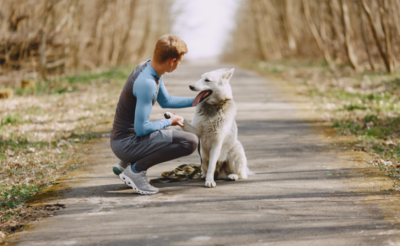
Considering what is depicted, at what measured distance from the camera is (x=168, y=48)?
4730 mm

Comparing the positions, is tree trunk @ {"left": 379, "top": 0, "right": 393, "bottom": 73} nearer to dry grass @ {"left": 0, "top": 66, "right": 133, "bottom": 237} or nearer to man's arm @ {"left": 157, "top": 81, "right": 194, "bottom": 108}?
dry grass @ {"left": 0, "top": 66, "right": 133, "bottom": 237}

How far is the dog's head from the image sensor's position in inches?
201

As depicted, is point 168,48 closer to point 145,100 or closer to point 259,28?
point 145,100

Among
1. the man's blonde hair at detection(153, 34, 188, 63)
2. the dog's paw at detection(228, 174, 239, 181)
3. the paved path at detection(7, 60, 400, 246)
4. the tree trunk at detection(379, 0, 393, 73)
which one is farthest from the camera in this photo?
the tree trunk at detection(379, 0, 393, 73)

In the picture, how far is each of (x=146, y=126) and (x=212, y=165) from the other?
3.28 ft

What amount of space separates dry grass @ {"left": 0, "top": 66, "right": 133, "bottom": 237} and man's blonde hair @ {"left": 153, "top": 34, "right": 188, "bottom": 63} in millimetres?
2168

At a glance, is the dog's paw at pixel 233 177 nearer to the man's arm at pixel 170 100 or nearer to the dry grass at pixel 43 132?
the man's arm at pixel 170 100

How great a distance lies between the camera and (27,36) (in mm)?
16125

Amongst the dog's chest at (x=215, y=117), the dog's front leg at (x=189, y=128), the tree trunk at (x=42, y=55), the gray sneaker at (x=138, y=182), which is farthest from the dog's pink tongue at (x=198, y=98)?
the tree trunk at (x=42, y=55)

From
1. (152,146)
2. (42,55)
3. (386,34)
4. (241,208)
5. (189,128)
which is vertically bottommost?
(241,208)

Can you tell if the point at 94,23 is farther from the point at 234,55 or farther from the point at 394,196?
the point at 234,55

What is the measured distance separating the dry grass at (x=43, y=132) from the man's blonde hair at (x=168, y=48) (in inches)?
85.4

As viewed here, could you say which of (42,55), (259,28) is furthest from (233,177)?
(259,28)

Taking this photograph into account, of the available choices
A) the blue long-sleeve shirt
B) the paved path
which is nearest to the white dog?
the paved path
